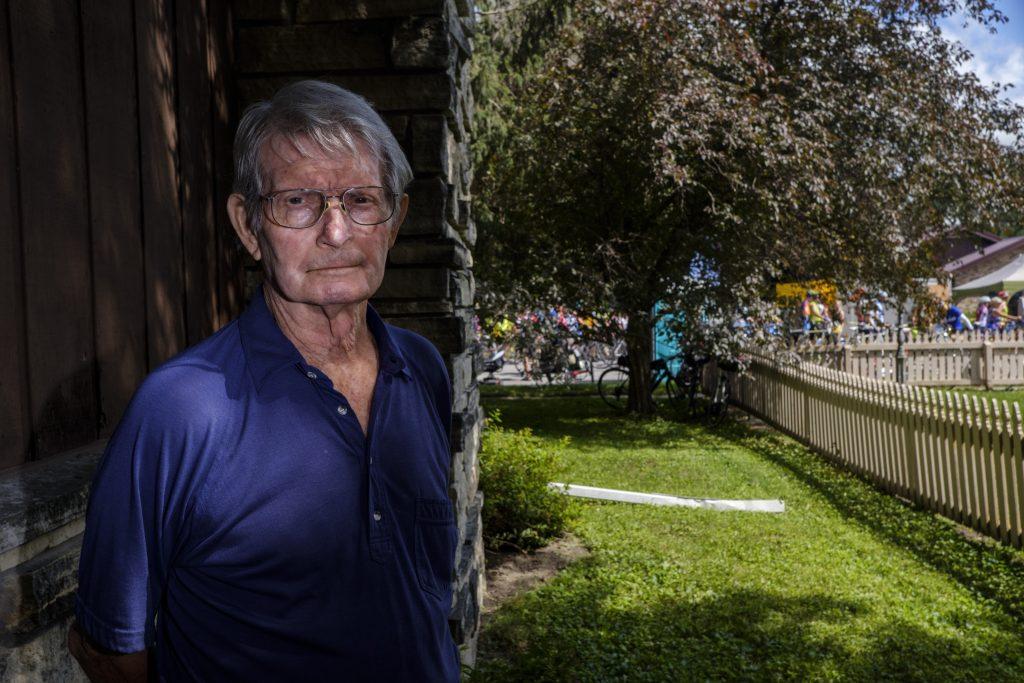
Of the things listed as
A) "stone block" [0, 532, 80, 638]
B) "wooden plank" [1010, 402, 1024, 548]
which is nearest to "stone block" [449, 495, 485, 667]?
"stone block" [0, 532, 80, 638]

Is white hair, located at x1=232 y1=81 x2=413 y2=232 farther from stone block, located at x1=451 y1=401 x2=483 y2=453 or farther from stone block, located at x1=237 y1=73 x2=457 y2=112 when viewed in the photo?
stone block, located at x1=451 y1=401 x2=483 y2=453

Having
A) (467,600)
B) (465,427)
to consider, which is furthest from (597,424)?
(465,427)

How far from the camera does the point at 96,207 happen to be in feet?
6.61

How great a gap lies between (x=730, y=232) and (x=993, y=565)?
6733 millimetres

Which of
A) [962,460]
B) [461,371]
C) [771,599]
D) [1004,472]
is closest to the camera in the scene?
[461,371]

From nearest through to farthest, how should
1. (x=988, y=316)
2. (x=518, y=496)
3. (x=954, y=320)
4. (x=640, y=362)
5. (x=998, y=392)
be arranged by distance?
(x=518, y=496) < (x=640, y=362) < (x=998, y=392) < (x=954, y=320) < (x=988, y=316)

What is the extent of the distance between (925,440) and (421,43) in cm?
647

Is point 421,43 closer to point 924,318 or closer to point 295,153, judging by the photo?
point 295,153

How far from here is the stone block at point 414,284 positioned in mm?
3227

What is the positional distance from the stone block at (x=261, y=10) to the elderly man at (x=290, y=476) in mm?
1552

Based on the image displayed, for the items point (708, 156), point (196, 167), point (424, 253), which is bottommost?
point (424, 253)

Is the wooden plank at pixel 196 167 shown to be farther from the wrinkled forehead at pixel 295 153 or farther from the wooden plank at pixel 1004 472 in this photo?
the wooden plank at pixel 1004 472

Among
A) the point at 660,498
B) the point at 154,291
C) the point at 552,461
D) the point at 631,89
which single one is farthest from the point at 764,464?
the point at 154,291

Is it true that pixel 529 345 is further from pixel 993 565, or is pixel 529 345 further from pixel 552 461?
pixel 993 565
